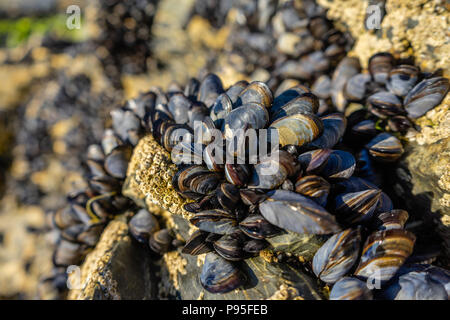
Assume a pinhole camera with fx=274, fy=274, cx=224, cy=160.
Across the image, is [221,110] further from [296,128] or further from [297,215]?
[297,215]

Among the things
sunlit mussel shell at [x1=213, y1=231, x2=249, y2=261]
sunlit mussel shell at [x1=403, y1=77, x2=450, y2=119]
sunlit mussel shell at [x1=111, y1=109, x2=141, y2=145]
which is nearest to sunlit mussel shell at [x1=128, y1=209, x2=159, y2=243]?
sunlit mussel shell at [x1=111, y1=109, x2=141, y2=145]

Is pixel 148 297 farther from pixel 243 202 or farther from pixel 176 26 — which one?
pixel 176 26

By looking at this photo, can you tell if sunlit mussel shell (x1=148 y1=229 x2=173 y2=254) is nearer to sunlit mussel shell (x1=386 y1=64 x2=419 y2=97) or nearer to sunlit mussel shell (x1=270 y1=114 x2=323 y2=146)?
sunlit mussel shell (x1=270 y1=114 x2=323 y2=146)

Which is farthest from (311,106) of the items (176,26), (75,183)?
(176,26)

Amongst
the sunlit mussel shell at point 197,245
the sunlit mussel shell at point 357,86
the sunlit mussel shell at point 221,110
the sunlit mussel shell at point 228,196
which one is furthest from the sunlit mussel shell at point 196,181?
the sunlit mussel shell at point 357,86

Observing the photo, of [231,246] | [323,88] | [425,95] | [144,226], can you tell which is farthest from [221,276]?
[323,88]
